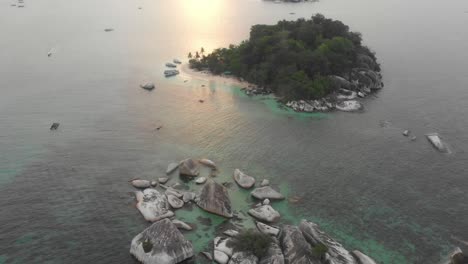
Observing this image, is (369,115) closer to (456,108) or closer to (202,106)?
(456,108)

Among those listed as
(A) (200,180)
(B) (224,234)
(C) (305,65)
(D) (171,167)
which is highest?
(C) (305,65)

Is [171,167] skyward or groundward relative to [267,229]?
groundward

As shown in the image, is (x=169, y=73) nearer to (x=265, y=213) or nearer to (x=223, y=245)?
(x=265, y=213)

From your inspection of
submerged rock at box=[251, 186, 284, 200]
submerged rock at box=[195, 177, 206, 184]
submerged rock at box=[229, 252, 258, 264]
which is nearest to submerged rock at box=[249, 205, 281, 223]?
submerged rock at box=[251, 186, 284, 200]

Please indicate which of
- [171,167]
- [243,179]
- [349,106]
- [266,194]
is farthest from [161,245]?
[349,106]

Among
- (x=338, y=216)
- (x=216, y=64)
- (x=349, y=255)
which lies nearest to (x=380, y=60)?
(x=216, y=64)

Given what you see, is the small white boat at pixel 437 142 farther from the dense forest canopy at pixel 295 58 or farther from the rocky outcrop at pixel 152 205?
the rocky outcrop at pixel 152 205

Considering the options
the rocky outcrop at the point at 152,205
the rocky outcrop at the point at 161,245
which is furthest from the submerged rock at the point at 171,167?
the rocky outcrop at the point at 161,245
